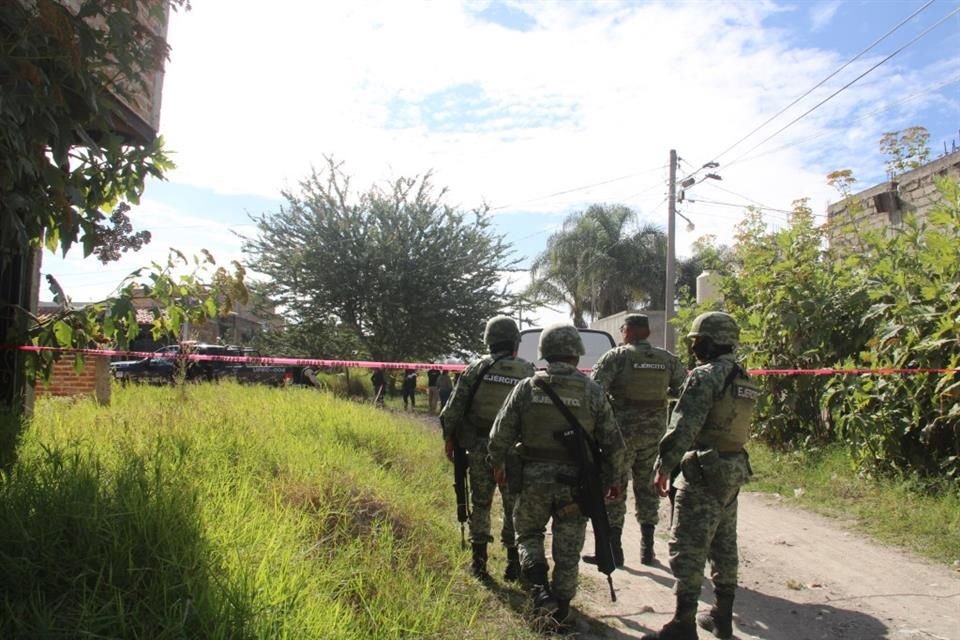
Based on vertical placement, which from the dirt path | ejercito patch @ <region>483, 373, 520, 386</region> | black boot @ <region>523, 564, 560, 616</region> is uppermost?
ejercito patch @ <region>483, 373, 520, 386</region>

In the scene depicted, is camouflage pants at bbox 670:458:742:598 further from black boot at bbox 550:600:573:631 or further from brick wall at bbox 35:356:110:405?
brick wall at bbox 35:356:110:405

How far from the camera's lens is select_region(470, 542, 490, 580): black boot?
4.72m

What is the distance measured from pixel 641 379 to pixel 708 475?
60.3 inches

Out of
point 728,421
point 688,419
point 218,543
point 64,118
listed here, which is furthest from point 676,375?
point 64,118

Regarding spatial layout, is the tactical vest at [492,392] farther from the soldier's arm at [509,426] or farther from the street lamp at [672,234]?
the street lamp at [672,234]

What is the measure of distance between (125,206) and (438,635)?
3133mm

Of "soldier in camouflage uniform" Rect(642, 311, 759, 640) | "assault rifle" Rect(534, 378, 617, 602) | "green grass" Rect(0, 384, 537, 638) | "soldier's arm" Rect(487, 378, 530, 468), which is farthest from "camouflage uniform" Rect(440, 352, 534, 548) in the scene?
"soldier in camouflage uniform" Rect(642, 311, 759, 640)

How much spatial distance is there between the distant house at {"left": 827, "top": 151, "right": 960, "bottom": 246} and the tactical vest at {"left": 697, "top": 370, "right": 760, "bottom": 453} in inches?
283

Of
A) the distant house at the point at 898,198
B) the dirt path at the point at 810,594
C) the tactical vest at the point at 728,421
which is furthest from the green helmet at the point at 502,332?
the distant house at the point at 898,198

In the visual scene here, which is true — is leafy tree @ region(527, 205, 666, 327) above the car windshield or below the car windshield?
above

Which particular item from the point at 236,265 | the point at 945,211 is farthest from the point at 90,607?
the point at 945,211

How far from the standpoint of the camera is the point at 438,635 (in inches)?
131

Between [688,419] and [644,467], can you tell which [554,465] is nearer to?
[688,419]

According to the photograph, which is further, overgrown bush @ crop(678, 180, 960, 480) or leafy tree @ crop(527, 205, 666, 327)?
leafy tree @ crop(527, 205, 666, 327)
